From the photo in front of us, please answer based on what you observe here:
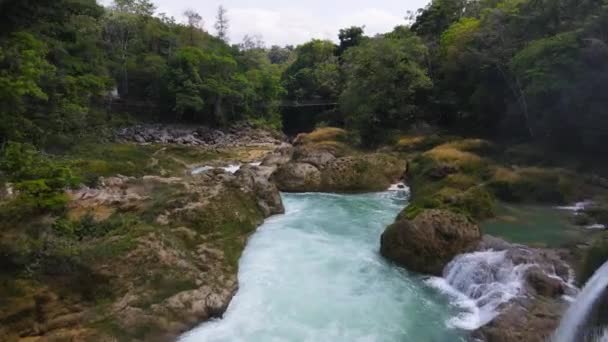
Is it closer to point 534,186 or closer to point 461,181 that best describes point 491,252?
point 461,181

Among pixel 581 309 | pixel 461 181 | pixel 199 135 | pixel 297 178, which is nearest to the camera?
pixel 581 309

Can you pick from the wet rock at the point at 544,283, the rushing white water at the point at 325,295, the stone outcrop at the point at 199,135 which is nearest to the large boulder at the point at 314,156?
the rushing white water at the point at 325,295

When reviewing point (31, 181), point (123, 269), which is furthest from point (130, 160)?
point (123, 269)

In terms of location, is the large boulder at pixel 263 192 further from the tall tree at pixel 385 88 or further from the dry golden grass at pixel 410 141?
the tall tree at pixel 385 88

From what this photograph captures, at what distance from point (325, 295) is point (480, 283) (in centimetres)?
405

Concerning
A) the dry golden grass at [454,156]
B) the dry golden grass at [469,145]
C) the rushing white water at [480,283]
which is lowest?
the rushing white water at [480,283]

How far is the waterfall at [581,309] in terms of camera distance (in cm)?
871

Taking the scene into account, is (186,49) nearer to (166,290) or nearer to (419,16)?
(419,16)

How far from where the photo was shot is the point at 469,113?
32.8 metres

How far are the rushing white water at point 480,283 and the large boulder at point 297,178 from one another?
39.5ft

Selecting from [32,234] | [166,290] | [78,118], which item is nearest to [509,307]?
[166,290]

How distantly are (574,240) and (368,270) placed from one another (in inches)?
273

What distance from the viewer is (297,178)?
24.3 meters

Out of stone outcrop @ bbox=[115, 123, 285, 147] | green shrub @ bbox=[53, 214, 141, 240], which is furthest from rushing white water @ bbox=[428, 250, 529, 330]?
stone outcrop @ bbox=[115, 123, 285, 147]
